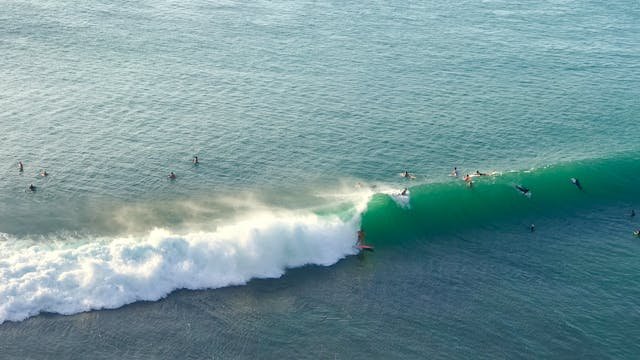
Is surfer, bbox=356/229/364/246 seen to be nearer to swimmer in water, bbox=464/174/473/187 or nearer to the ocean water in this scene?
the ocean water

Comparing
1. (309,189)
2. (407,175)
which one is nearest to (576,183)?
(407,175)

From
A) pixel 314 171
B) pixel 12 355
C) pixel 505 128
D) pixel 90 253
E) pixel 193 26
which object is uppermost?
pixel 193 26

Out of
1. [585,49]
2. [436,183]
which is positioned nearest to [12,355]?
[436,183]

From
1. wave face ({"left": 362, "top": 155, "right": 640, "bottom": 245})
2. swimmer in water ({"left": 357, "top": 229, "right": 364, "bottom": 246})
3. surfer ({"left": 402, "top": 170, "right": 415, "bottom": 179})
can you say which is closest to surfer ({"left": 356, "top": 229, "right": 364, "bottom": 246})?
swimmer in water ({"left": 357, "top": 229, "right": 364, "bottom": 246})

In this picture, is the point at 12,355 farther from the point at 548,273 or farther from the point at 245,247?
the point at 548,273

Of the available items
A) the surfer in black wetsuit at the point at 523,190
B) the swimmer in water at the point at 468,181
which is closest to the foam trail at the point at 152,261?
the swimmer in water at the point at 468,181

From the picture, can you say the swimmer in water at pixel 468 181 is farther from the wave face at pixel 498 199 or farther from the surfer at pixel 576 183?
the surfer at pixel 576 183
